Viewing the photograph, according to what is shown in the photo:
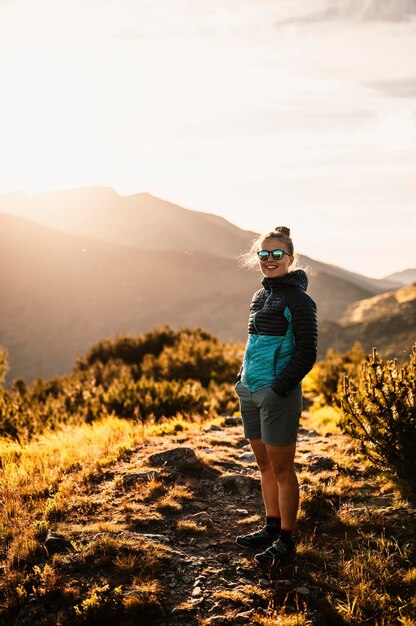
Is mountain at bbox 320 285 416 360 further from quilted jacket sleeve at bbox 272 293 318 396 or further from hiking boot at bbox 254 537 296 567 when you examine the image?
quilted jacket sleeve at bbox 272 293 318 396

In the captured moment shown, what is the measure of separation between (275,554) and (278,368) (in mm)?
1387

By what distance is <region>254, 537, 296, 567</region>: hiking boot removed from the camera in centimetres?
367

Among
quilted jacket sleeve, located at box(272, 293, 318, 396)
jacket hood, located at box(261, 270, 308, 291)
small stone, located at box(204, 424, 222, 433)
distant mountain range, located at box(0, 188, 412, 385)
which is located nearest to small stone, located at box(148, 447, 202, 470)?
small stone, located at box(204, 424, 222, 433)

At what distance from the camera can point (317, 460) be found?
19.6 ft

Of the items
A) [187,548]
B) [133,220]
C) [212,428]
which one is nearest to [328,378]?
[212,428]

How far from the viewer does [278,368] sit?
3471mm

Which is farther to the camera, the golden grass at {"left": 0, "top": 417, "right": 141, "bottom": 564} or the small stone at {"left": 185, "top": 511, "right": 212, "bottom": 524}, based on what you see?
the small stone at {"left": 185, "top": 511, "right": 212, "bottom": 524}

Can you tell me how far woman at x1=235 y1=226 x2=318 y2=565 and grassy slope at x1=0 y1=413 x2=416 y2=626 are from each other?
0.40 metres

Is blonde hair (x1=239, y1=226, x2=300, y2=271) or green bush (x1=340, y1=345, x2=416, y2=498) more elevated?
blonde hair (x1=239, y1=226, x2=300, y2=271)

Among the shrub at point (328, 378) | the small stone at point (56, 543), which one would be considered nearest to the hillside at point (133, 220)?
the shrub at point (328, 378)

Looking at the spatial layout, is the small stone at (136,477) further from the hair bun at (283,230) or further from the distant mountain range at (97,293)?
the distant mountain range at (97,293)

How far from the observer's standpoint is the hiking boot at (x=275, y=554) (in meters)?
3.67

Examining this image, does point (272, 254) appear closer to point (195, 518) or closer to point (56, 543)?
point (195, 518)

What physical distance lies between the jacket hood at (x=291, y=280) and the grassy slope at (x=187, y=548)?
2.01 metres
